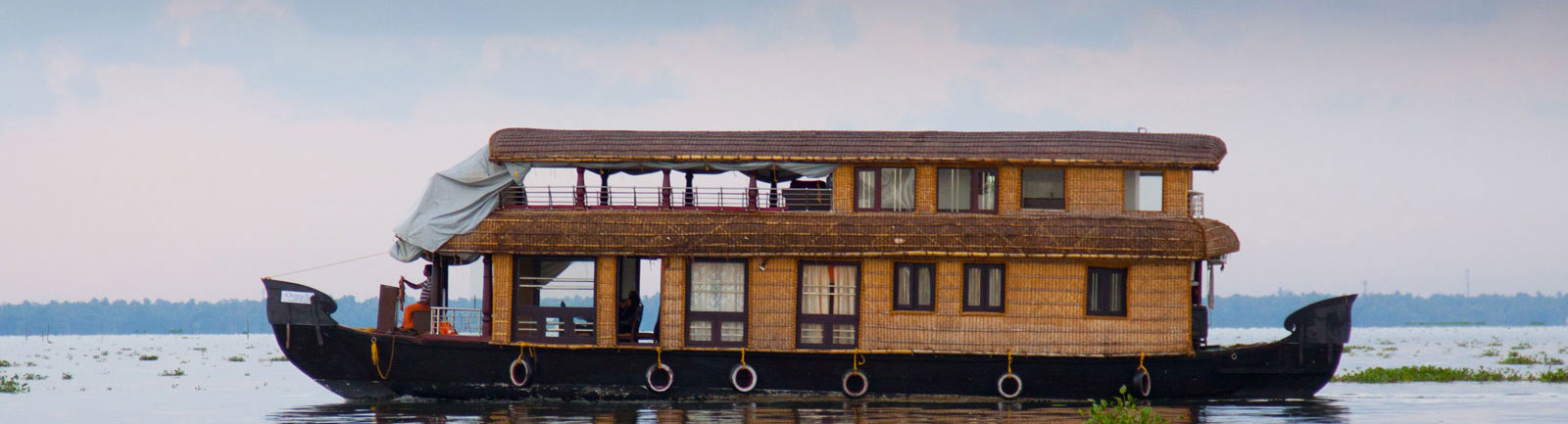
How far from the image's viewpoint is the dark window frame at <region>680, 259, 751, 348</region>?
1823cm

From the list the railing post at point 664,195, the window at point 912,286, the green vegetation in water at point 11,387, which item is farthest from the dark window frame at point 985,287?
the green vegetation in water at point 11,387

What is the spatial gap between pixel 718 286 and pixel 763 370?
1.16 metres

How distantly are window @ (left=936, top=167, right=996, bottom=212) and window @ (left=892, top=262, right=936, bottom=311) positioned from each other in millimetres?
826

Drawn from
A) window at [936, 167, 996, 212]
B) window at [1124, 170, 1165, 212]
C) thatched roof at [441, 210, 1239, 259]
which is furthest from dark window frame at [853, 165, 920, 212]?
window at [1124, 170, 1165, 212]

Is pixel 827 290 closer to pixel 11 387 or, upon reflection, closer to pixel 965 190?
pixel 965 190

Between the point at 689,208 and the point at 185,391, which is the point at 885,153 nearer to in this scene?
the point at 689,208

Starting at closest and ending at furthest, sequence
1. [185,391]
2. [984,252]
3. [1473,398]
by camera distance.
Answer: [984,252], [1473,398], [185,391]

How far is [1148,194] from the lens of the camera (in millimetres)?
18297

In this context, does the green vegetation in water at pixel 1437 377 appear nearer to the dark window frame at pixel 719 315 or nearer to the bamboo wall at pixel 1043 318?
the bamboo wall at pixel 1043 318

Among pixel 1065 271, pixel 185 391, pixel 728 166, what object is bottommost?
pixel 185 391

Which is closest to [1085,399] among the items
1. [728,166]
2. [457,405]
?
[728,166]

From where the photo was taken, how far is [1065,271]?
17.9 m

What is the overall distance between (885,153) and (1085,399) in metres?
3.80

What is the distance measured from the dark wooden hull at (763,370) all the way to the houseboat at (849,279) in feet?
0.09
